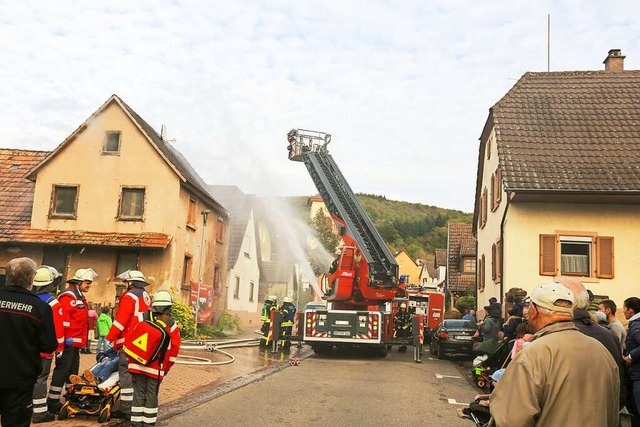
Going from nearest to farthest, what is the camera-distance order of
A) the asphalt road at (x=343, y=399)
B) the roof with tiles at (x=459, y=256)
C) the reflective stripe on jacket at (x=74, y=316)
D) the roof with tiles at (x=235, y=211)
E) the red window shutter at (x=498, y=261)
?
the reflective stripe on jacket at (x=74, y=316) → the asphalt road at (x=343, y=399) → the red window shutter at (x=498, y=261) → the roof with tiles at (x=235, y=211) → the roof with tiles at (x=459, y=256)

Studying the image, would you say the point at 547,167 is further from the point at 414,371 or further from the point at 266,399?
the point at 266,399

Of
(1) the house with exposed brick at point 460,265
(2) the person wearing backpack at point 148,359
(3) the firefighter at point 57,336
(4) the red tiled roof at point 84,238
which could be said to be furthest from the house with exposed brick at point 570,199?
(1) the house with exposed brick at point 460,265

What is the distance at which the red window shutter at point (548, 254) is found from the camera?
704 inches

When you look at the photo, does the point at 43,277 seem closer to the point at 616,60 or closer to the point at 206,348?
the point at 206,348

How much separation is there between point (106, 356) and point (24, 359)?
12.5 feet

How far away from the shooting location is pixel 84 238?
2272 cm

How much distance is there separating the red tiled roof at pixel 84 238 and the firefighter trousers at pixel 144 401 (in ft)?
52.5

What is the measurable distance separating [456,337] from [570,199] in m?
5.16

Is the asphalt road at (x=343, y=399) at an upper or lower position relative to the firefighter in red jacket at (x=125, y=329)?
lower

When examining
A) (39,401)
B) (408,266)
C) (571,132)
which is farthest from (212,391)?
(408,266)

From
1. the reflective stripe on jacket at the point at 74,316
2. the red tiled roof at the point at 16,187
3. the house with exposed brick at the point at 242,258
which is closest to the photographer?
the reflective stripe on jacket at the point at 74,316

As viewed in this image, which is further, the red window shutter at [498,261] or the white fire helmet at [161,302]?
the red window shutter at [498,261]

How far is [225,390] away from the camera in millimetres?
10305

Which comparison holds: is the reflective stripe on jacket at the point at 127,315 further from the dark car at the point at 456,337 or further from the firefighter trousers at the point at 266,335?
the firefighter trousers at the point at 266,335
